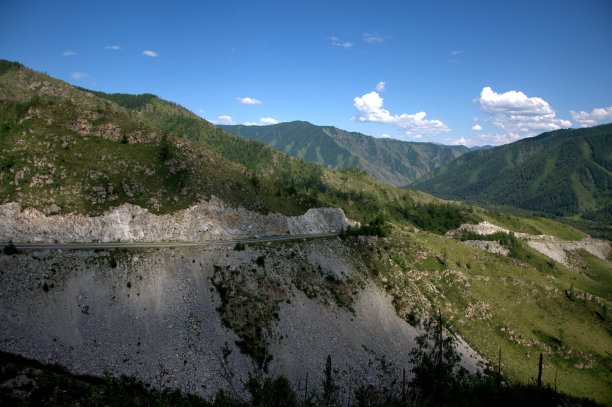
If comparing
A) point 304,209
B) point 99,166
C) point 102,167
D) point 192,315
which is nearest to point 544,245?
point 304,209

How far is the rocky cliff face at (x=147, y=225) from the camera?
179ft

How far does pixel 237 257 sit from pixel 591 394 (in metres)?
86.9

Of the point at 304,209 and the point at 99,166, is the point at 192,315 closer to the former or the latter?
the point at 99,166

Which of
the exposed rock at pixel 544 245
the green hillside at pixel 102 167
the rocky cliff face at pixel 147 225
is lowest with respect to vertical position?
the exposed rock at pixel 544 245

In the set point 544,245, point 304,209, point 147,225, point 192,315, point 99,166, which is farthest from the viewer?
point 544,245

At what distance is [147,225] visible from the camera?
6506cm

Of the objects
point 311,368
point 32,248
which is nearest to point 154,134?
point 32,248

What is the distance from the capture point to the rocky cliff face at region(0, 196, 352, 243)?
5447 centimetres

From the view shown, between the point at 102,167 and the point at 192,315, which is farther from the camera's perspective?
the point at 102,167

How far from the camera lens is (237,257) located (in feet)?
216

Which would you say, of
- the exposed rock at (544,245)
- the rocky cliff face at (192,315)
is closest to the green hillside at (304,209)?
the rocky cliff face at (192,315)

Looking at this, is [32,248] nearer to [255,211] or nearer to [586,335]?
[255,211]

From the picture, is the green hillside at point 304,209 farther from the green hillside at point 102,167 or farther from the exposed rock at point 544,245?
the exposed rock at point 544,245

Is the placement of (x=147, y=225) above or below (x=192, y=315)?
above
